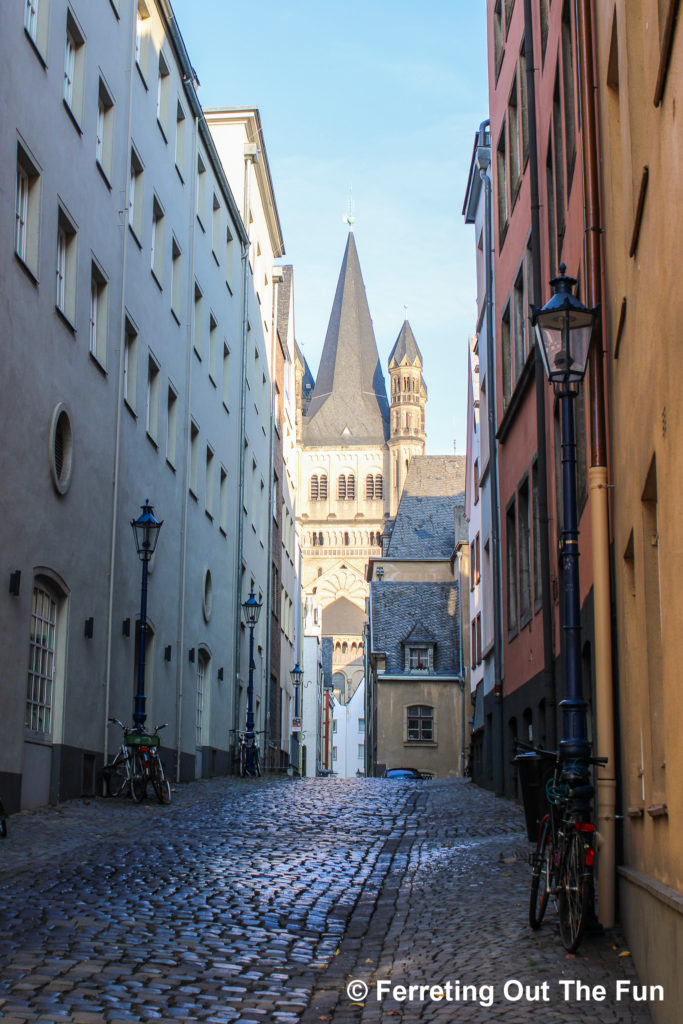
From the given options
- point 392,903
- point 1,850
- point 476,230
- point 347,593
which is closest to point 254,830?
point 1,850

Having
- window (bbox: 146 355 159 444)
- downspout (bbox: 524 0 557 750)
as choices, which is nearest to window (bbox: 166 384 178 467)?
window (bbox: 146 355 159 444)

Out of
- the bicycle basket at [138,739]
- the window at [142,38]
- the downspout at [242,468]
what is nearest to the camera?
the bicycle basket at [138,739]

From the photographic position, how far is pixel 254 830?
47.3ft

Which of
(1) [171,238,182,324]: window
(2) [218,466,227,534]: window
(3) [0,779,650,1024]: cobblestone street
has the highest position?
(1) [171,238,182,324]: window

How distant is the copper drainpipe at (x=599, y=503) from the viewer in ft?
26.2

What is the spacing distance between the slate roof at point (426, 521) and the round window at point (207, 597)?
105 feet

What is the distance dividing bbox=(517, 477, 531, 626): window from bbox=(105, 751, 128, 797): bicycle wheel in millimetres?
6030

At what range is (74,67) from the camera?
18328mm

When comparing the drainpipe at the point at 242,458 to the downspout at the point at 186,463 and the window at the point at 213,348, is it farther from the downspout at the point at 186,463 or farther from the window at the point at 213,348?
the downspout at the point at 186,463

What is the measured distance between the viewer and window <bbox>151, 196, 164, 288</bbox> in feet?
78.2

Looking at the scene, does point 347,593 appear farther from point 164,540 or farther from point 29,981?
point 29,981

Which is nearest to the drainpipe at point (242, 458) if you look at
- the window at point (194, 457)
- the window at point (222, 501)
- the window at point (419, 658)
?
the window at point (222, 501)

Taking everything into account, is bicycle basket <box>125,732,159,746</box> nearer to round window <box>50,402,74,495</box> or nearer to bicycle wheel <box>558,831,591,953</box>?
round window <box>50,402,74,495</box>

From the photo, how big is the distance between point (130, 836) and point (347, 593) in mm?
137955
